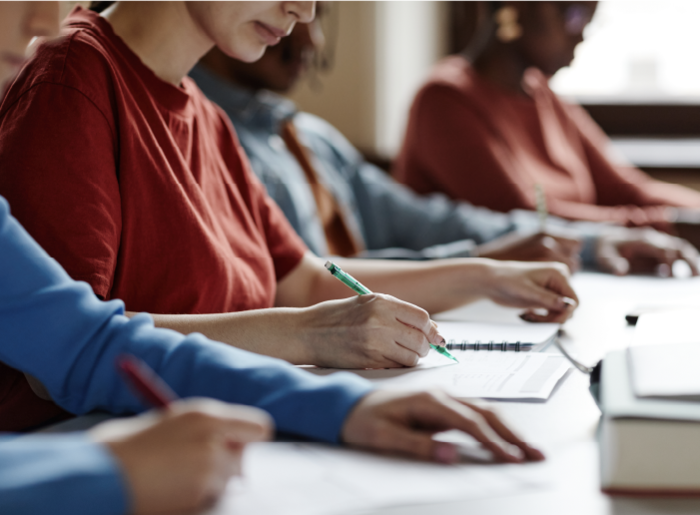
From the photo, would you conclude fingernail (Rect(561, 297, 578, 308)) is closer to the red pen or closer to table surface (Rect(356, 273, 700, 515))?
table surface (Rect(356, 273, 700, 515))

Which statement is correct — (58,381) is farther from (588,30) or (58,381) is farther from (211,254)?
(588,30)

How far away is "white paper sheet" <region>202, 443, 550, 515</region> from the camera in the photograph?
1.36ft

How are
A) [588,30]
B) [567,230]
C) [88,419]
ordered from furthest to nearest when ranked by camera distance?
[588,30]
[567,230]
[88,419]

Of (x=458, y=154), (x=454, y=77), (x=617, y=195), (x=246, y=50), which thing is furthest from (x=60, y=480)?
(x=617, y=195)

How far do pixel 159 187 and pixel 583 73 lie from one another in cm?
229

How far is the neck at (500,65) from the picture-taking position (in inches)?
78.5

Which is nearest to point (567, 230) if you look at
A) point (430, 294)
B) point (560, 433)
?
point (430, 294)

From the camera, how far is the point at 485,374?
0.69 metres

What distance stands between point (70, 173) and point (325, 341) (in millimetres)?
268

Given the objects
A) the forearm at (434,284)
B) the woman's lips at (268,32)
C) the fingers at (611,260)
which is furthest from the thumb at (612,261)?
the woman's lips at (268,32)

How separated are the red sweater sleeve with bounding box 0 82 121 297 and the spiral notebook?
14.4 inches

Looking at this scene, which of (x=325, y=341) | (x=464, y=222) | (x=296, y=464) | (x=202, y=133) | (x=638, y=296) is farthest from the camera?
(x=464, y=222)

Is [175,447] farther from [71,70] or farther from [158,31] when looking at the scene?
[158,31]

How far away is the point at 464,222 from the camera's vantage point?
1623 millimetres
